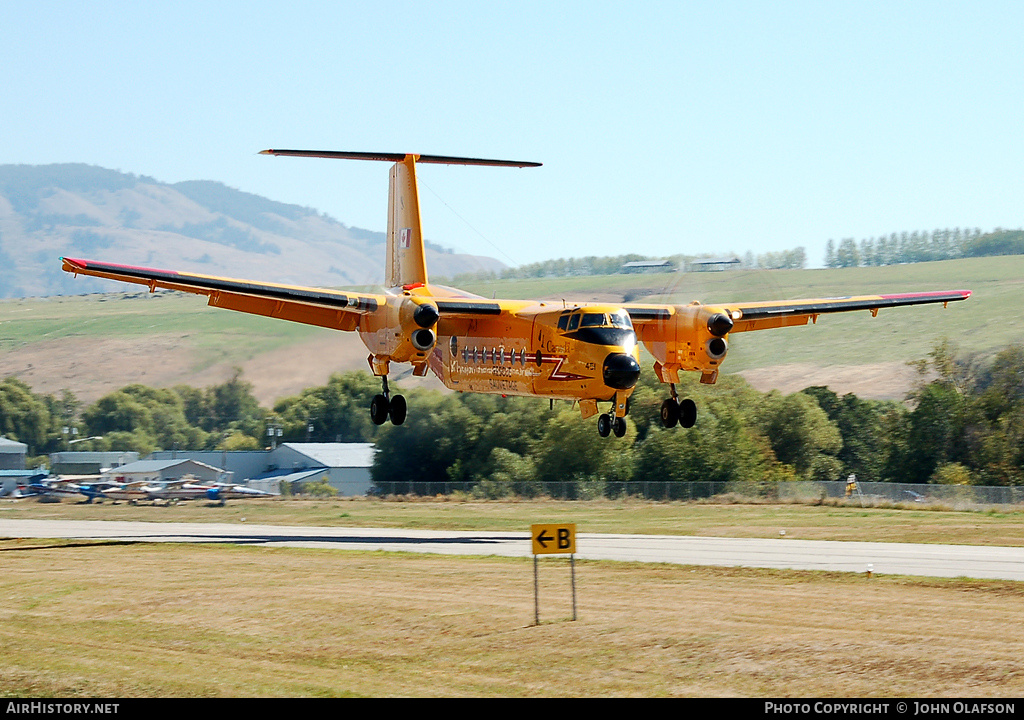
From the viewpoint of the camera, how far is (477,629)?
20594 mm

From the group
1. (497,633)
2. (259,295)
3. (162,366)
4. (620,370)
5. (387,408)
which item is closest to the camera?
(497,633)

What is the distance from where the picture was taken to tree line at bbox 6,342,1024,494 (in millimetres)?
63312

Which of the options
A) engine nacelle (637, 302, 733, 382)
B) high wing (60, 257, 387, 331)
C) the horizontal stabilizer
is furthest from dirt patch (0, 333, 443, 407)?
engine nacelle (637, 302, 733, 382)

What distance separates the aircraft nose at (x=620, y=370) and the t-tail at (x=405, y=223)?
1282 cm

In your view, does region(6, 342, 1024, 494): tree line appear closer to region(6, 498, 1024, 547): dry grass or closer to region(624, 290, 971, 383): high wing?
region(6, 498, 1024, 547): dry grass

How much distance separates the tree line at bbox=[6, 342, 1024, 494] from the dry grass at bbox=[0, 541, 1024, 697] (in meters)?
32.7

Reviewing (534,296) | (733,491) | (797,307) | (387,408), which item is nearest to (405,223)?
(387,408)

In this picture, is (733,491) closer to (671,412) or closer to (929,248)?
(671,412)

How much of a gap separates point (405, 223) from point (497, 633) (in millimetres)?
29064

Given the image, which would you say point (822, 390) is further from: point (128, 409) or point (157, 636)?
point (157, 636)

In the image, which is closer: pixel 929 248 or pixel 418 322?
pixel 418 322

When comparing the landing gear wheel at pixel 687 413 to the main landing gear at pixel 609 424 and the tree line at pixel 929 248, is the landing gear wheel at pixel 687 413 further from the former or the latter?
the tree line at pixel 929 248

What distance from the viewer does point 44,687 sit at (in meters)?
16.1

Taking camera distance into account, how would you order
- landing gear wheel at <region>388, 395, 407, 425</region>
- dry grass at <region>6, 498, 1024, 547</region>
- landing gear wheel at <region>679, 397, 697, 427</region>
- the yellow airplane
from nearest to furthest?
the yellow airplane < dry grass at <region>6, 498, 1024, 547</region> < landing gear wheel at <region>679, 397, 697, 427</region> < landing gear wheel at <region>388, 395, 407, 425</region>
